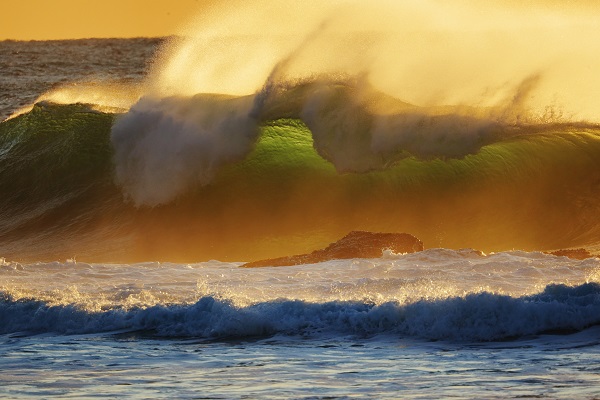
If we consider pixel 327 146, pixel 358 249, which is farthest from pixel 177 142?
pixel 358 249

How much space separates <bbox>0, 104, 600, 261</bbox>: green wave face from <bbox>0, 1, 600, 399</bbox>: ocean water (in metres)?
0.04

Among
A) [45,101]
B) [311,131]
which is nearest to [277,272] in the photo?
[311,131]

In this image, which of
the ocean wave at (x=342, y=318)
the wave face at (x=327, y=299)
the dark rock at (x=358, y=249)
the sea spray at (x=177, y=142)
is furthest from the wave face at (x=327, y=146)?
the ocean wave at (x=342, y=318)

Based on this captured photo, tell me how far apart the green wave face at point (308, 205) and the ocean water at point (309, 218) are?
42mm

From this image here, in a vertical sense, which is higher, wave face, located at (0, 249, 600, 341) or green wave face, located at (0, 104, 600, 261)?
green wave face, located at (0, 104, 600, 261)

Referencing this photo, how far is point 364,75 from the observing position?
56.7ft

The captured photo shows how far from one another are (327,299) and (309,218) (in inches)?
227

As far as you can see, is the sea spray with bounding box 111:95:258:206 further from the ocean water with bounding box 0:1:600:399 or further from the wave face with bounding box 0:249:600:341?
the wave face with bounding box 0:249:600:341

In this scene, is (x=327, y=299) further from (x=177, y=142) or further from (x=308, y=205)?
(x=177, y=142)

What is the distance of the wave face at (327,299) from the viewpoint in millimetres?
8984

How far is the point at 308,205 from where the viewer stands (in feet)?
52.2

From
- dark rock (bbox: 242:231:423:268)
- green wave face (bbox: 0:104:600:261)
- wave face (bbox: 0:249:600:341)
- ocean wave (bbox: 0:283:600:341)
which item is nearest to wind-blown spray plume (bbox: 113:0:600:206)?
green wave face (bbox: 0:104:600:261)

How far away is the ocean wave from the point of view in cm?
888

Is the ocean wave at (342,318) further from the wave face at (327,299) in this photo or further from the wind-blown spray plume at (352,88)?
the wind-blown spray plume at (352,88)
